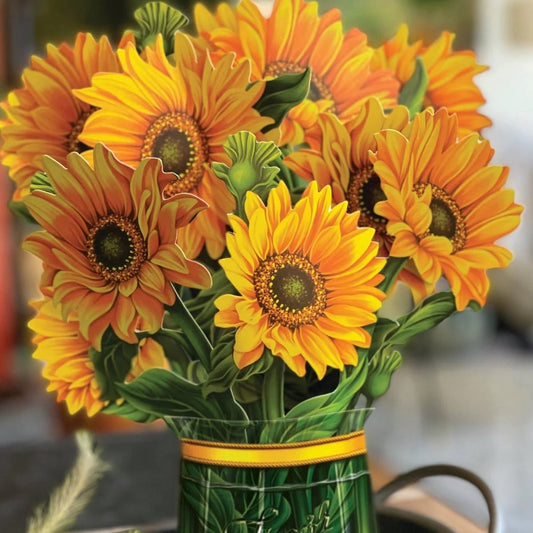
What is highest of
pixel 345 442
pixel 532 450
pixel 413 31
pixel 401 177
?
pixel 413 31

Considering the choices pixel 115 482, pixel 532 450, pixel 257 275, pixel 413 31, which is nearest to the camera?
pixel 257 275

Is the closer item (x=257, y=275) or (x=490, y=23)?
(x=257, y=275)

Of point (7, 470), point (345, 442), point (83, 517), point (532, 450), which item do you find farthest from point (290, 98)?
point (532, 450)

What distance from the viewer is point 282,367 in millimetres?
391

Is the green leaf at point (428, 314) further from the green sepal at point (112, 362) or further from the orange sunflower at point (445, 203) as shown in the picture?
the green sepal at point (112, 362)

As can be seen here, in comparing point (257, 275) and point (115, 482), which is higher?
point (257, 275)

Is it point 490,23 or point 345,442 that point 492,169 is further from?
point 490,23

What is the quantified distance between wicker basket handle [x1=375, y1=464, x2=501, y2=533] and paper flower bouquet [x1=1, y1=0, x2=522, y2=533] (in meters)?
0.08

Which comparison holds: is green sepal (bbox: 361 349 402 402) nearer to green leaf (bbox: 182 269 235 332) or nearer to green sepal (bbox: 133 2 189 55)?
green leaf (bbox: 182 269 235 332)

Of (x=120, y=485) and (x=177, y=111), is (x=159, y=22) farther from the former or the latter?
(x=120, y=485)

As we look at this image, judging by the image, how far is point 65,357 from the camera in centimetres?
42

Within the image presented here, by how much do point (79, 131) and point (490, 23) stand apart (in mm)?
4041

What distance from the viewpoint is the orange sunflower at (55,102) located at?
408 mm

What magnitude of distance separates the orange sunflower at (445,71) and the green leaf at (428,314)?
9 cm
